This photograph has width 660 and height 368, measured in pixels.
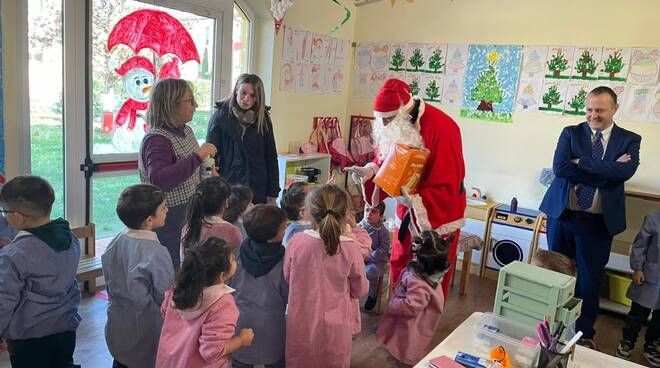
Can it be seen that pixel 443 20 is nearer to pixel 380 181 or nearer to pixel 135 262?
pixel 380 181

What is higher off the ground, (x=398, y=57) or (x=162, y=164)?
(x=398, y=57)

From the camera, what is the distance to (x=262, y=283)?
73.8 inches

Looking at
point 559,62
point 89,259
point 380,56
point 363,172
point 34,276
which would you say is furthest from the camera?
point 380,56

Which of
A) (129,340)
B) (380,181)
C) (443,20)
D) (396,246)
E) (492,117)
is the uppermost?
(443,20)

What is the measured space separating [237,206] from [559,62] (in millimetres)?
2943

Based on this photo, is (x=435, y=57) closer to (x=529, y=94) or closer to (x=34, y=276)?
(x=529, y=94)

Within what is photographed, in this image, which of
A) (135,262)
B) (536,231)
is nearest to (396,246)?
(135,262)

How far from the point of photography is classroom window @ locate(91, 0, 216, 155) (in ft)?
9.72

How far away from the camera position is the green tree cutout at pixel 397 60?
4691mm

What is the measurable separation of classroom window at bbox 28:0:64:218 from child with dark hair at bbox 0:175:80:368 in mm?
1190

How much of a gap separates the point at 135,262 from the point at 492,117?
132 inches

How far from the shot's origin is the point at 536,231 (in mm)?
3727

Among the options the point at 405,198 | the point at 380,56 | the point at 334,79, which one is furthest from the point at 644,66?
the point at 334,79

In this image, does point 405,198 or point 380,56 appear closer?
point 405,198
